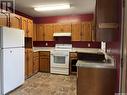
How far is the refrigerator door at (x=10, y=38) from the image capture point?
3.31 meters

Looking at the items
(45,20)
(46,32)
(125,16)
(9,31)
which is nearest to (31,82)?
(9,31)

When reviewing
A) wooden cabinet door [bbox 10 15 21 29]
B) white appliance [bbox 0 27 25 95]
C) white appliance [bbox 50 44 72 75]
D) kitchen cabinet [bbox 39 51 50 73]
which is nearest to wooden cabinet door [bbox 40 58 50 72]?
kitchen cabinet [bbox 39 51 50 73]

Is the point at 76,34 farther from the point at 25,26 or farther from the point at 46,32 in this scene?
the point at 25,26

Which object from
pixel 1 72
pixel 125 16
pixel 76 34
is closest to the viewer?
pixel 125 16

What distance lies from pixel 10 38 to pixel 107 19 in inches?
93.1

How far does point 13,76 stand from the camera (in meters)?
3.72

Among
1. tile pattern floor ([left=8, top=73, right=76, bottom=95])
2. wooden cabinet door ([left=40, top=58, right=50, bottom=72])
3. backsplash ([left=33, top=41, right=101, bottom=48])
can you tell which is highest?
backsplash ([left=33, top=41, right=101, bottom=48])

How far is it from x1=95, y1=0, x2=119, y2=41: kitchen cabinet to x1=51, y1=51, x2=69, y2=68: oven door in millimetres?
3308

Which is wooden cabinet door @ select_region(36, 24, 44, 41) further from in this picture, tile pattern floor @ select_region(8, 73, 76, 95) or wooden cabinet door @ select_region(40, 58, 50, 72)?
tile pattern floor @ select_region(8, 73, 76, 95)

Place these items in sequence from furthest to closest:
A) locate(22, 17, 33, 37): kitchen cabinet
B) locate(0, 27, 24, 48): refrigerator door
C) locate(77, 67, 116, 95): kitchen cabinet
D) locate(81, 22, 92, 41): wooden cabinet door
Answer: locate(81, 22, 92, 41): wooden cabinet door < locate(22, 17, 33, 37): kitchen cabinet < locate(0, 27, 24, 48): refrigerator door < locate(77, 67, 116, 95): kitchen cabinet

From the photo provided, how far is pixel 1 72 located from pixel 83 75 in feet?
6.36

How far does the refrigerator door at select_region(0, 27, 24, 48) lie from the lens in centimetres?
331

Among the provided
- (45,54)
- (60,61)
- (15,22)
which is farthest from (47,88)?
(45,54)

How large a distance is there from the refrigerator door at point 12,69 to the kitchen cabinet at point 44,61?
1941 millimetres
